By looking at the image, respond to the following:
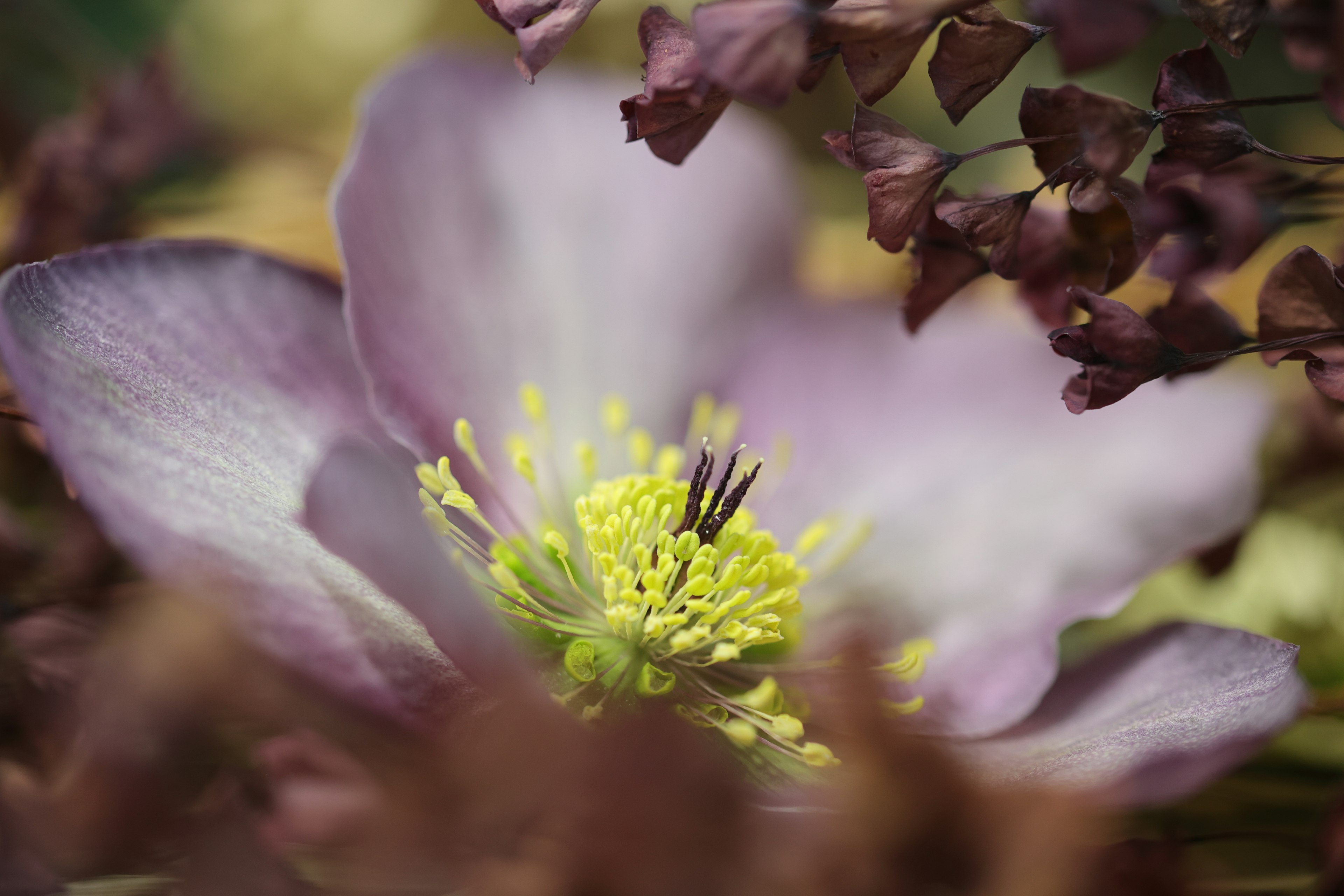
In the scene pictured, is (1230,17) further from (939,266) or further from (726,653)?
(726,653)

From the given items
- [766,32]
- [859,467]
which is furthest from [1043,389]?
[766,32]

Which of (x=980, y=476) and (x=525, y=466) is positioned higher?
(x=525, y=466)

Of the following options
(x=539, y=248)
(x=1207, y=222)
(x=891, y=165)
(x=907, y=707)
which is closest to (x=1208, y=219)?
(x=1207, y=222)

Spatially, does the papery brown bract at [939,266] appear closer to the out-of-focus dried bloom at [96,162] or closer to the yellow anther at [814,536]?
the yellow anther at [814,536]

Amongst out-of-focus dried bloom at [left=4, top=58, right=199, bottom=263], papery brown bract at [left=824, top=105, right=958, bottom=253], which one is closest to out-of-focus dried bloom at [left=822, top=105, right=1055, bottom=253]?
papery brown bract at [left=824, top=105, right=958, bottom=253]

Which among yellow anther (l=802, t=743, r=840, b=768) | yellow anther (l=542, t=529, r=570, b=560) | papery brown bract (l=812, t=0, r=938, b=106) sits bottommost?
yellow anther (l=802, t=743, r=840, b=768)

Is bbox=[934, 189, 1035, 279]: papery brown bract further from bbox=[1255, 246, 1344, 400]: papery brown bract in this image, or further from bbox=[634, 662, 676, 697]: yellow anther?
bbox=[634, 662, 676, 697]: yellow anther
